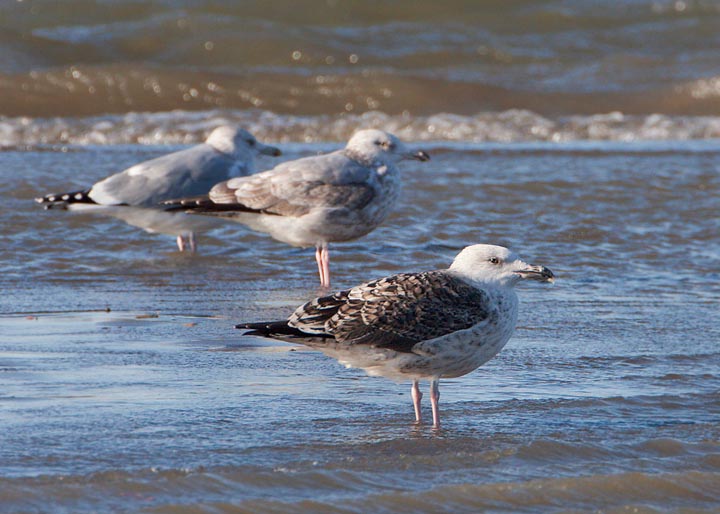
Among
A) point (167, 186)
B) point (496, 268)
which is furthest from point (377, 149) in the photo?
point (496, 268)

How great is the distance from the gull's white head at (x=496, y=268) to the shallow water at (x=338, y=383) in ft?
1.58

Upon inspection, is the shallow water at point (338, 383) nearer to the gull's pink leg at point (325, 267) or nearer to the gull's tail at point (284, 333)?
the gull's pink leg at point (325, 267)

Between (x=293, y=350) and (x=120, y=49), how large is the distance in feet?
46.3

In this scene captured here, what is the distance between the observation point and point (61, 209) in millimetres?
8164

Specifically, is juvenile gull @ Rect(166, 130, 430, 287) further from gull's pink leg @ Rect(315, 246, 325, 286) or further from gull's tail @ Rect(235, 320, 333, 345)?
gull's tail @ Rect(235, 320, 333, 345)

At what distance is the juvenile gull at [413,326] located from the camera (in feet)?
13.8

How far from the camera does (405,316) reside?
4223 mm

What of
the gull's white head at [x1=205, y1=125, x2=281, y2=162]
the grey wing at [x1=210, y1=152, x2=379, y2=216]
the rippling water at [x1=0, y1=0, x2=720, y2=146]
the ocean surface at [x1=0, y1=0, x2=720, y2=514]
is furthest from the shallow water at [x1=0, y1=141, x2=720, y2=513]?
the rippling water at [x1=0, y1=0, x2=720, y2=146]

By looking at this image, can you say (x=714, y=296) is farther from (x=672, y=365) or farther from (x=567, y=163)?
(x=567, y=163)

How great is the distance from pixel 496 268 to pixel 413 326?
0.44 metres

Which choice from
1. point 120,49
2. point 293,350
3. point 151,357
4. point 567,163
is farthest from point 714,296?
point 120,49

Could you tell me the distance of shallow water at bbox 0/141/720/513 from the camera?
3535 millimetres

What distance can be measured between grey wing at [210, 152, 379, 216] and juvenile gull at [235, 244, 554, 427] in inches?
119

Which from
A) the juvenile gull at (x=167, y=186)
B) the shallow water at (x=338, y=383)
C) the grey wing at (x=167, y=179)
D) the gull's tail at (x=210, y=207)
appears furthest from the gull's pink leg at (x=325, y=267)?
the grey wing at (x=167, y=179)
